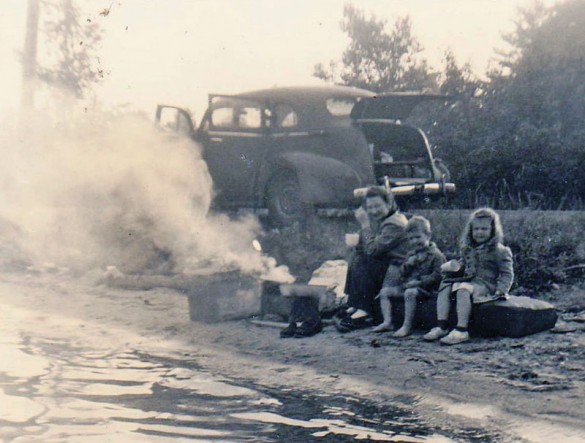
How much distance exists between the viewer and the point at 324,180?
34.3ft

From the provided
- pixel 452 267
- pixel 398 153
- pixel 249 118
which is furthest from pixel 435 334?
pixel 249 118

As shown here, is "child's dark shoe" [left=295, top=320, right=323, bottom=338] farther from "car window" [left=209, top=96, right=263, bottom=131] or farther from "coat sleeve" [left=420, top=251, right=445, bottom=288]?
"car window" [left=209, top=96, right=263, bottom=131]

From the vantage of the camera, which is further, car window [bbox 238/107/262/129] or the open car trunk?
car window [bbox 238/107/262/129]

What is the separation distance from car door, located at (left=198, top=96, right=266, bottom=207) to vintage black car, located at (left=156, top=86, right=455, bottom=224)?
0.01 m

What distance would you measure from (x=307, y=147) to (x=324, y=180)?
32.0 inches

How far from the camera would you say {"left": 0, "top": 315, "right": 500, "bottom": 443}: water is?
4035 mm

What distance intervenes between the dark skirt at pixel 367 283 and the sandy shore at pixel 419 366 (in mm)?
272

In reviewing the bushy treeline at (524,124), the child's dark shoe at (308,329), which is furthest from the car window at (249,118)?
the child's dark shoe at (308,329)

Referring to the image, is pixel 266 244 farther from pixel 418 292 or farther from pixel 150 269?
pixel 418 292

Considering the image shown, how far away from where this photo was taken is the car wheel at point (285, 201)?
424 inches

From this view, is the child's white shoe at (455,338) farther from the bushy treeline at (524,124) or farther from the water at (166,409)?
the bushy treeline at (524,124)

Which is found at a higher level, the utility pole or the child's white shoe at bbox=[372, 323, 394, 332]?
the utility pole

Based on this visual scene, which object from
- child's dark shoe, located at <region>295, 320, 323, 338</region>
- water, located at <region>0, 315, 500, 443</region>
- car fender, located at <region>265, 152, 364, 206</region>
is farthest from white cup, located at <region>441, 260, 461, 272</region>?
car fender, located at <region>265, 152, 364, 206</region>

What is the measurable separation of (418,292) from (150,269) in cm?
490
